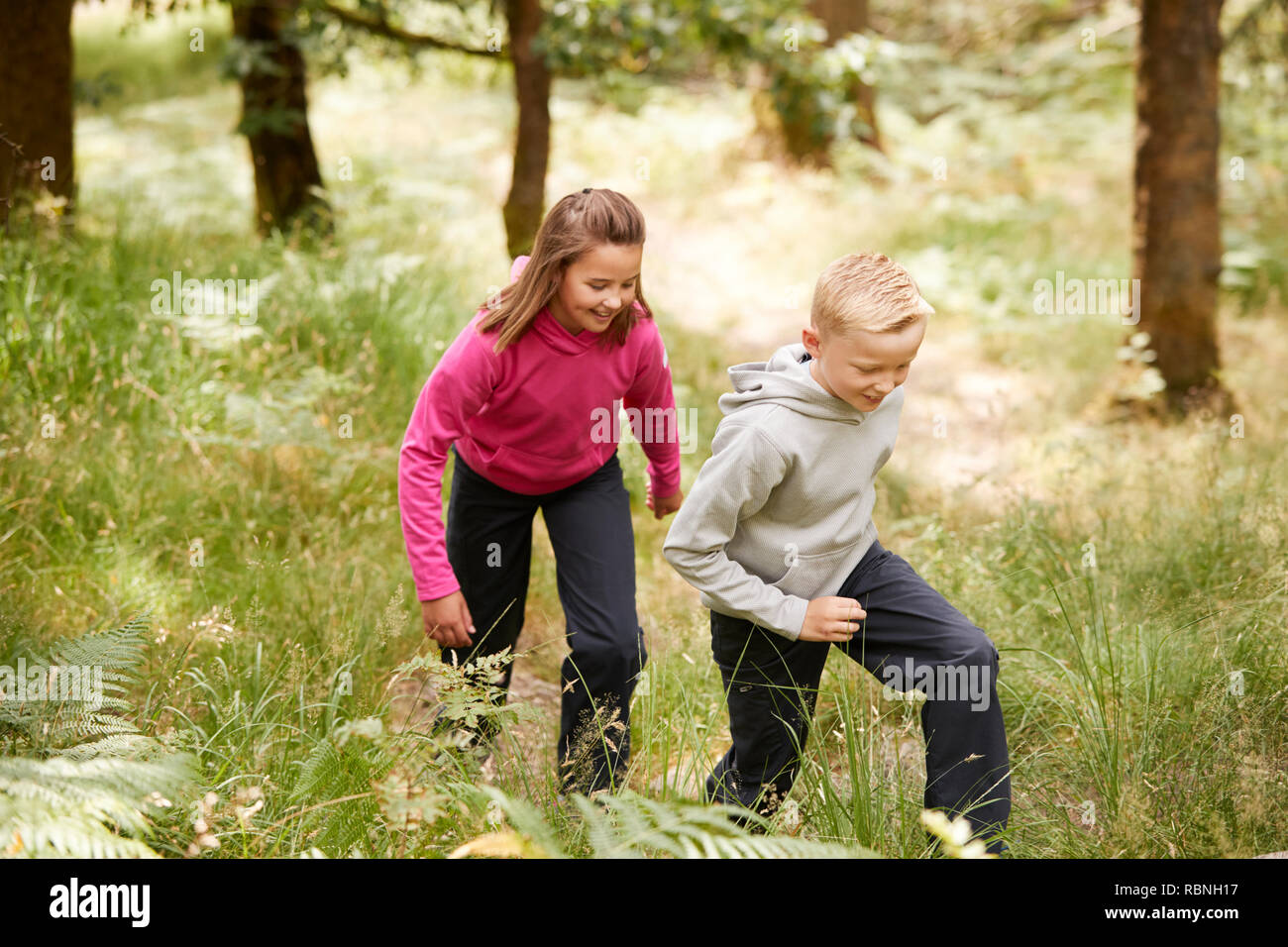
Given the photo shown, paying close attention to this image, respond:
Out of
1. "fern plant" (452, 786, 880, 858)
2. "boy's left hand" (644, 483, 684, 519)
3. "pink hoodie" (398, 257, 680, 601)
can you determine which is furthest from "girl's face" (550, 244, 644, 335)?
"fern plant" (452, 786, 880, 858)

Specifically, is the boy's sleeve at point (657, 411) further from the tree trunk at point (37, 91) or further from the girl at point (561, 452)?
the tree trunk at point (37, 91)

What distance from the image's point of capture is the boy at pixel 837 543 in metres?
2.58

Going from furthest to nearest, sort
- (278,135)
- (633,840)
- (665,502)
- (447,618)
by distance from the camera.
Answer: (278,135)
(665,502)
(447,618)
(633,840)

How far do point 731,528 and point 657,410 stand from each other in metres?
0.87

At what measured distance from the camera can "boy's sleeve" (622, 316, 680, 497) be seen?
335 centimetres

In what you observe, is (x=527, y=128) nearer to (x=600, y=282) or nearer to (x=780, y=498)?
(x=600, y=282)

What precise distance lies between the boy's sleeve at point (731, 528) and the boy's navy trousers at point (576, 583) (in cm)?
53

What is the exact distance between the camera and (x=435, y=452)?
309cm

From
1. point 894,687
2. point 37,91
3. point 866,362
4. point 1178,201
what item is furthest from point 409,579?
point 1178,201

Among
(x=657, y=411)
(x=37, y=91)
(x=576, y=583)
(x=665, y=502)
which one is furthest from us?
(x=37, y=91)

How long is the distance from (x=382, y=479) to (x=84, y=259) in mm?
2490
